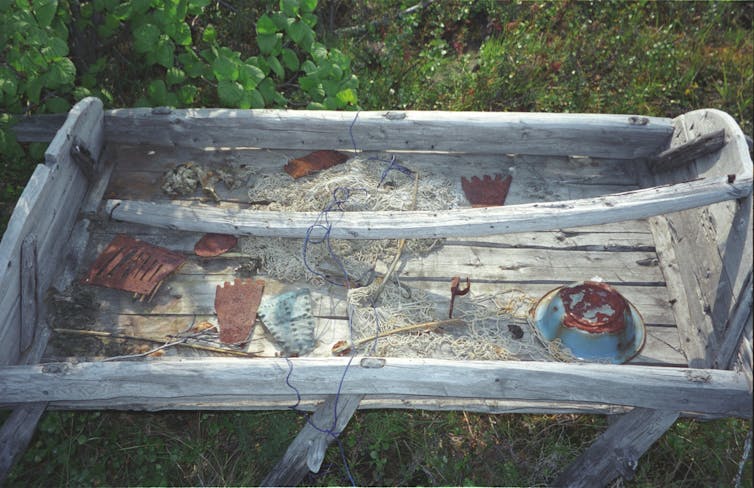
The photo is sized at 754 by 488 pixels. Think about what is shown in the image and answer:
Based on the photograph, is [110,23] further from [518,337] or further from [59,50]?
[518,337]

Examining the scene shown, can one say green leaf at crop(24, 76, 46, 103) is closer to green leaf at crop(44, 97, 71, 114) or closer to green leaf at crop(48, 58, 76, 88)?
green leaf at crop(48, 58, 76, 88)

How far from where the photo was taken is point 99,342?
3.64 meters

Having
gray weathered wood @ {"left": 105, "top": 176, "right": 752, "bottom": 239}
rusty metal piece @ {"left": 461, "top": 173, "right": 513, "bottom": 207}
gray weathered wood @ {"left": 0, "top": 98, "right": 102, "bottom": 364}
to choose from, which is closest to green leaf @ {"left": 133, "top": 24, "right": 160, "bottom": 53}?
gray weathered wood @ {"left": 0, "top": 98, "right": 102, "bottom": 364}

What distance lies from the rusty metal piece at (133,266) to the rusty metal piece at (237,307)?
0.38 meters

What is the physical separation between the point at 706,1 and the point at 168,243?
5891mm

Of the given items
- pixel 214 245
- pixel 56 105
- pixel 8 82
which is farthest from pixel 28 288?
pixel 56 105

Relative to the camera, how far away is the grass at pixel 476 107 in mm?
3842

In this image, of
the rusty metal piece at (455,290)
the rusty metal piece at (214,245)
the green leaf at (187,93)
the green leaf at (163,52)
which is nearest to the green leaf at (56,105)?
the green leaf at (163,52)

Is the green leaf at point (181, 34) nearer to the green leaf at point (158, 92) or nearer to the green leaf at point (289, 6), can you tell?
the green leaf at point (158, 92)

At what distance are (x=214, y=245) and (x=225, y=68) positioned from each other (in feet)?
4.05

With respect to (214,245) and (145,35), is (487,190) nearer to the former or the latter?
(214,245)

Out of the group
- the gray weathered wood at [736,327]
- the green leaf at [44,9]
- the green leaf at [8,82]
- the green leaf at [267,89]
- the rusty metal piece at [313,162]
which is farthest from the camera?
the green leaf at [267,89]

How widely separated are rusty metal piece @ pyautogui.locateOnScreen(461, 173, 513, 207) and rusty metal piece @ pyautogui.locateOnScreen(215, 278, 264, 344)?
1.56 meters

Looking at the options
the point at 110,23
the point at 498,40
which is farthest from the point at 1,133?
the point at 498,40
